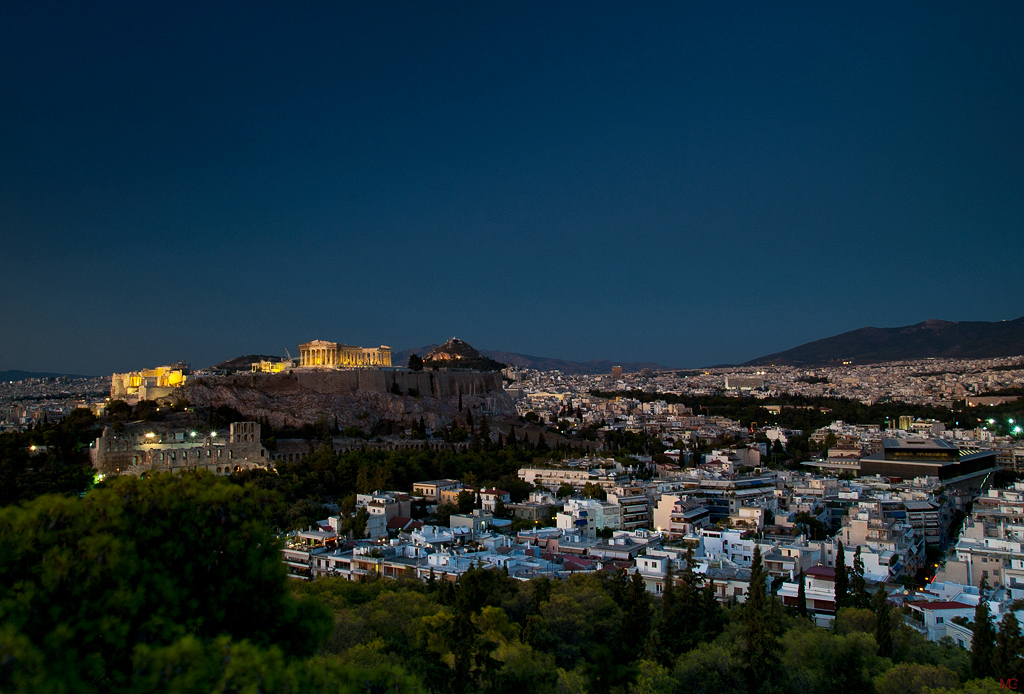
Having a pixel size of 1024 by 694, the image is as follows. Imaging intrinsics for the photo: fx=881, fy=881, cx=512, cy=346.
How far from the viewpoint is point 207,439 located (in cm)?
2788

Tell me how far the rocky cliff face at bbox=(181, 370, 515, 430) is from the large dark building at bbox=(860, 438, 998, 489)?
2017 cm

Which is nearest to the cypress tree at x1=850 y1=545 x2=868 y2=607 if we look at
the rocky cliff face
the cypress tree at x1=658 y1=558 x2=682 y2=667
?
the cypress tree at x1=658 y1=558 x2=682 y2=667

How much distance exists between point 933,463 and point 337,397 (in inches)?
992

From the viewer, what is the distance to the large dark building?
30.2 m

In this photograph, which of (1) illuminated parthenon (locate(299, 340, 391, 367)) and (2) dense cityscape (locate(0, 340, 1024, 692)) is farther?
(1) illuminated parthenon (locate(299, 340, 391, 367))

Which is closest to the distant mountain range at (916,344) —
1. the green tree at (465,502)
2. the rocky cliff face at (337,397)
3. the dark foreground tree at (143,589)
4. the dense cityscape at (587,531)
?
the dense cityscape at (587,531)

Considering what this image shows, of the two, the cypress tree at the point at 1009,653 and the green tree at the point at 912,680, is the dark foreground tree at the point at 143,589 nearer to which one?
the green tree at the point at 912,680

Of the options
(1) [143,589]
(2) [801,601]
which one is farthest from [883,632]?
(1) [143,589]

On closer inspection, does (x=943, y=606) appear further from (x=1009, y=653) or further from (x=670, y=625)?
(x=670, y=625)

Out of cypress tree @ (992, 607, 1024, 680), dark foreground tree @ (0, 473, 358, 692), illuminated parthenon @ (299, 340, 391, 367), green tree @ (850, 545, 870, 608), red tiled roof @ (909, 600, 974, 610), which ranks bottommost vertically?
red tiled roof @ (909, 600, 974, 610)

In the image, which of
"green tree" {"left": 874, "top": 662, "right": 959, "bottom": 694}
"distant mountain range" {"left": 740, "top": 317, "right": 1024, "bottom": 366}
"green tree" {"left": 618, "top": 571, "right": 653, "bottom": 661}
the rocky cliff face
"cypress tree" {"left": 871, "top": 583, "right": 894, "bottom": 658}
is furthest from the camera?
"distant mountain range" {"left": 740, "top": 317, "right": 1024, "bottom": 366}

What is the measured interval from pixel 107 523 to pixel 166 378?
38698mm

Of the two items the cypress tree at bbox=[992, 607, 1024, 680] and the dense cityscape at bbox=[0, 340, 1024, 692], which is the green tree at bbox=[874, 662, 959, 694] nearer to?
the dense cityscape at bbox=[0, 340, 1024, 692]

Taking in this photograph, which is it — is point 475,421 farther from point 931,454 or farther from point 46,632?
point 46,632
